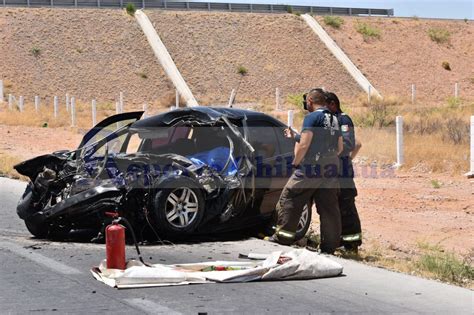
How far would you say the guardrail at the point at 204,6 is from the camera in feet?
226

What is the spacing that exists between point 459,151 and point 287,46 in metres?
49.2

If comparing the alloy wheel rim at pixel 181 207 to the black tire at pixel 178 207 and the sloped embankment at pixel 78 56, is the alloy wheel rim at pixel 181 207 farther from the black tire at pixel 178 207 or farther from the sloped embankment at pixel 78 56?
the sloped embankment at pixel 78 56

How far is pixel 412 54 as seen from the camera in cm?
7131

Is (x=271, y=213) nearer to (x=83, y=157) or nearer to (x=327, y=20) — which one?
(x=83, y=157)

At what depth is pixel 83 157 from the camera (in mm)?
10766

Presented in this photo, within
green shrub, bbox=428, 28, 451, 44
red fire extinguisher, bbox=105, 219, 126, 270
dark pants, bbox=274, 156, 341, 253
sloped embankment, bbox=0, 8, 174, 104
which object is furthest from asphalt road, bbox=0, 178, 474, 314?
green shrub, bbox=428, 28, 451, 44

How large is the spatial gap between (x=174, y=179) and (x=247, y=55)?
57.4 metres

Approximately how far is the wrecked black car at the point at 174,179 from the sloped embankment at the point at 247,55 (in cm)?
4682

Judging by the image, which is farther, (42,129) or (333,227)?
(42,129)

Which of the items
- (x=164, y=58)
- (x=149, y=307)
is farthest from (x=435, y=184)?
(x=164, y=58)

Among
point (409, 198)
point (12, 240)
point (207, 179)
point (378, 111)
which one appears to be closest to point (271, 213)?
point (207, 179)

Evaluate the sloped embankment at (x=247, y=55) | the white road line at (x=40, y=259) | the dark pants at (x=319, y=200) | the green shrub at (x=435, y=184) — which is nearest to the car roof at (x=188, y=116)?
the dark pants at (x=319, y=200)

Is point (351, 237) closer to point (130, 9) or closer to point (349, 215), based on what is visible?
point (349, 215)

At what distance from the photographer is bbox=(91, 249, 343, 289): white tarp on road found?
7.88m
